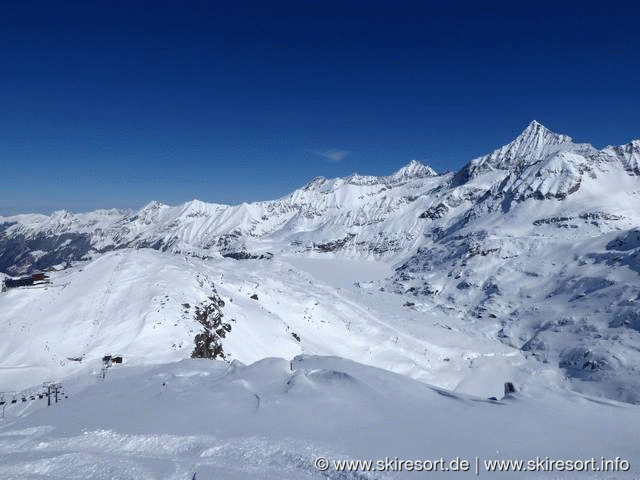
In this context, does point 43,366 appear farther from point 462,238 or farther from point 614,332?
point 462,238

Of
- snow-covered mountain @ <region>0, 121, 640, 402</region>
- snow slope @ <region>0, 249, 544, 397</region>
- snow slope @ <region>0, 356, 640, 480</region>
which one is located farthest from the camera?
snow-covered mountain @ <region>0, 121, 640, 402</region>

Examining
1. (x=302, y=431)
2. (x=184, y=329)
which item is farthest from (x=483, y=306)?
(x=302, y=431)

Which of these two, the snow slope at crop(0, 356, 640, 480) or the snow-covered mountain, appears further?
the snow-covered mountain

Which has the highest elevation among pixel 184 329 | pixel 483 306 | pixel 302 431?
pixel 483 306

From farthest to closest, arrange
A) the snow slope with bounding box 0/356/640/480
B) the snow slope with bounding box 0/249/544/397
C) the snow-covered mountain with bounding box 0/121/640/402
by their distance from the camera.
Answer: the snow-covered mountain with bounding box 0/121/640/402 → the snow slope with bounding box 0/249/544/397 → the snow slope with bounding box 0/356/640/480

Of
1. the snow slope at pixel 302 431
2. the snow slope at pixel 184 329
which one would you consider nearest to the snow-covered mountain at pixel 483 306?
the snow slope at pixel 184 329

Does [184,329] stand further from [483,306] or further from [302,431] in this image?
[483,306]

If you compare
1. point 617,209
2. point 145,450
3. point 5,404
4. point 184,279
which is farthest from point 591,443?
point 617,209

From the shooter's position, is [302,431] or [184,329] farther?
[184,329]

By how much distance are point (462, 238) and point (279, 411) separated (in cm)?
18915

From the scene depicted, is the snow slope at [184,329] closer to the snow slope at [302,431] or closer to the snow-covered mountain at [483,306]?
the snow-covered mountain at [483,306]

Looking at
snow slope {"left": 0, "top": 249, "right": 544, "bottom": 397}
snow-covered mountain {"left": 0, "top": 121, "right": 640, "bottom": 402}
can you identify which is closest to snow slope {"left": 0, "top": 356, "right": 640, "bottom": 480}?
snow slope {"left": 0, "top": 249, "right": 544, "bottom": 397}

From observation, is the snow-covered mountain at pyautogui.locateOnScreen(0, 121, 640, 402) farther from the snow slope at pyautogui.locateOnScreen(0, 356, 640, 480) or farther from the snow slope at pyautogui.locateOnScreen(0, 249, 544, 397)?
the snow slope at pyautogui.locateOnScreen(0, 356, 640, 480)

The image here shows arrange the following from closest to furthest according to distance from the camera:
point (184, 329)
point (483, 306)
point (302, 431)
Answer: point (302, 431), point (184, 329), point (483, 306)
